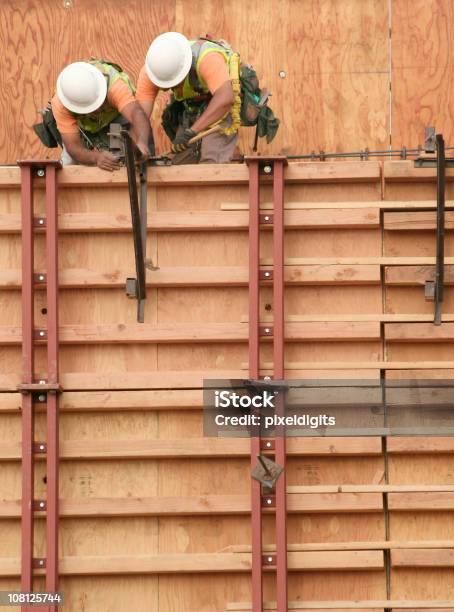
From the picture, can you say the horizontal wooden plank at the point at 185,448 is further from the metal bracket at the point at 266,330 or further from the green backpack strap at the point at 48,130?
the green backpack strap at the point at 48,130

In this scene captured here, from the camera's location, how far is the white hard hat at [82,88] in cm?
1030

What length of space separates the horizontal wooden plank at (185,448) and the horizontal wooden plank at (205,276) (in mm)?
1040

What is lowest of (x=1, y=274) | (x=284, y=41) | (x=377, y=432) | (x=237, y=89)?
(x=377, y=432)

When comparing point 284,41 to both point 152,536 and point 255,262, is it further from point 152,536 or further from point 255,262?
point 152,536

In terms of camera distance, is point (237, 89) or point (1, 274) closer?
point (1, 274)

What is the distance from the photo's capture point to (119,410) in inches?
366

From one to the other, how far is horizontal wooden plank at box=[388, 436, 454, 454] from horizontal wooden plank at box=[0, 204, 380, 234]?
1455mm

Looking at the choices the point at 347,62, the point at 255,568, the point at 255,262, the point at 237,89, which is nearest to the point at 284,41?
the point at 347,62

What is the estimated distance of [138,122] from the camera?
33.7 ft

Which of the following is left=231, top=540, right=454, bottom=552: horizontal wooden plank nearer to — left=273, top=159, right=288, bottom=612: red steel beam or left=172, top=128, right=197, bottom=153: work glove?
left=273, top=159, right=288, bottom=612: red steel beam

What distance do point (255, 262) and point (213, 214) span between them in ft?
1.52

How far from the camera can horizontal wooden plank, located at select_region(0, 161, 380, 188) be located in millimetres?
9469

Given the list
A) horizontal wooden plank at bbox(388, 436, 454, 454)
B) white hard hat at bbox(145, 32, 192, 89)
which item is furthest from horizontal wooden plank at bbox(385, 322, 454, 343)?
white hard hat at bbox(145, 32, 192, 89)

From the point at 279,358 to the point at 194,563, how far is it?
1.43 m
